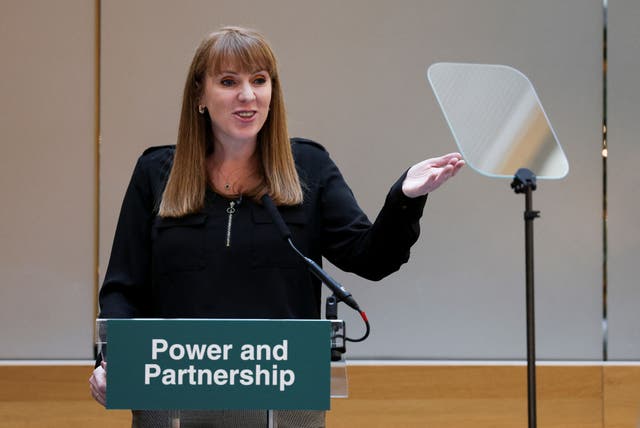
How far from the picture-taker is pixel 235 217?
2.02 meters

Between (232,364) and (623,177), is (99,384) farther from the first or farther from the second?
(623,177)

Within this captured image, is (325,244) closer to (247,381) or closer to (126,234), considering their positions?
(126,234)

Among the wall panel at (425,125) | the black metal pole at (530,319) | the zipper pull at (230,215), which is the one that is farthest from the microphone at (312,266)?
the wall panel at (425,125)

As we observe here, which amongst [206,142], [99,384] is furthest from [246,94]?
[99,384]

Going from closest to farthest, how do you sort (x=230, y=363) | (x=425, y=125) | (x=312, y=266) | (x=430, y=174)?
(x=230, y=363) → (x=312, y=266) → (x=430, y=174) → (x=425, y=125)

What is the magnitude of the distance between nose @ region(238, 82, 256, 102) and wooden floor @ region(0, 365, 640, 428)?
1.62 metres

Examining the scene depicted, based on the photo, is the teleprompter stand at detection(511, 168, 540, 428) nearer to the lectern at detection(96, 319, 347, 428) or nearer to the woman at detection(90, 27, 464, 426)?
the woman at detection(90, 27, 464, 426)

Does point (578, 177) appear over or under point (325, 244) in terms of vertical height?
over

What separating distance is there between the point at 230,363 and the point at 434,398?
206 cm

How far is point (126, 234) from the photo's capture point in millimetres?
2105

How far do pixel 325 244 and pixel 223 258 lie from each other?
→ 10.2 inches

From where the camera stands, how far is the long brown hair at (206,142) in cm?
201

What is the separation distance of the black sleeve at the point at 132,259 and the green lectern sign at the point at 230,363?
610 mm

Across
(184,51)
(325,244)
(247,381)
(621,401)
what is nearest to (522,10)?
(184,51)
